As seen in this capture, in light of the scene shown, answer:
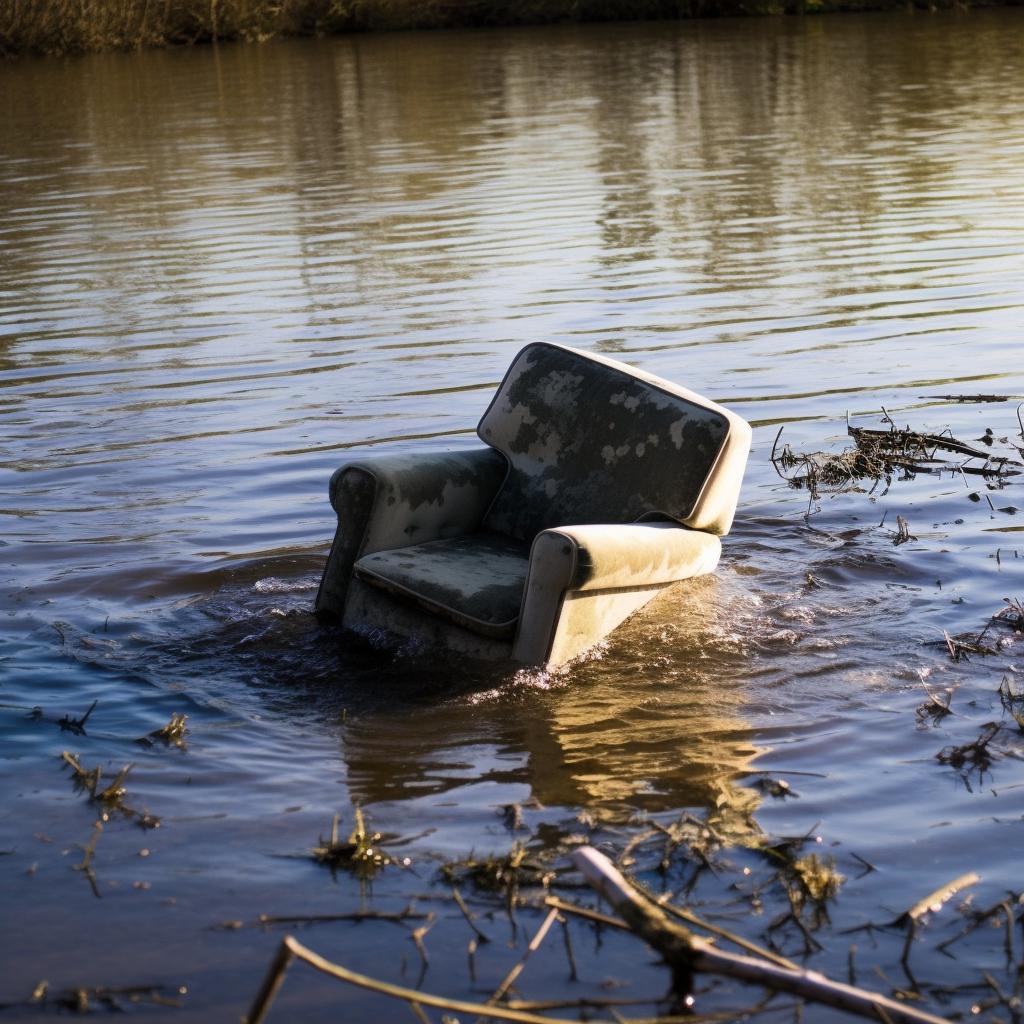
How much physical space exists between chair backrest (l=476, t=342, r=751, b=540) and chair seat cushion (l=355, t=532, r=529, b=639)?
0.28 meters

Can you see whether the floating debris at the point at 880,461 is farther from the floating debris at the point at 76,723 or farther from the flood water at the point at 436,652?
the floating debris at the point at 76,723

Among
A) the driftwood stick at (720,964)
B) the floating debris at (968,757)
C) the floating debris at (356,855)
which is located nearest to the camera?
the driftwood stick at (720,964)

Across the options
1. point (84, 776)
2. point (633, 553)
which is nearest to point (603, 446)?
point (633, 553)

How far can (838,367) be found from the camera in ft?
28.3

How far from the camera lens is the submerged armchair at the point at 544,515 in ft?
15.2

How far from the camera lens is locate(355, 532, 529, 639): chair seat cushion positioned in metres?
4.70

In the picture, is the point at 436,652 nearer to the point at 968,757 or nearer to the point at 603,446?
the point at 603,446

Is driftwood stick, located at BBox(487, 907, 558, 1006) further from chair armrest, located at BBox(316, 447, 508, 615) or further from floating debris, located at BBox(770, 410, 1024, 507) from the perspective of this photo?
floating debris, located at BBox(770, 410, 1024, 507)

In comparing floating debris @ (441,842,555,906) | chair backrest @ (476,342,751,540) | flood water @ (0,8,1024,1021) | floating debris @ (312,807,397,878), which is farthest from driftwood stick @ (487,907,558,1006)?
chair backrest @ (476,342,751,540)

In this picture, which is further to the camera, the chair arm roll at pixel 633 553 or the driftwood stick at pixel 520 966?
the chair arm roll at pixel 633 553

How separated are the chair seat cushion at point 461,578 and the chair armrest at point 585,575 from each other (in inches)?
4.7

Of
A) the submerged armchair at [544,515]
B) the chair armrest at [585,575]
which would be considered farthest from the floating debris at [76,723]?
the chair armrest at [585,575]

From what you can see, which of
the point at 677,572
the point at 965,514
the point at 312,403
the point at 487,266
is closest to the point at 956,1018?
the point at 677,572

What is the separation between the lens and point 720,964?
7.65ft
